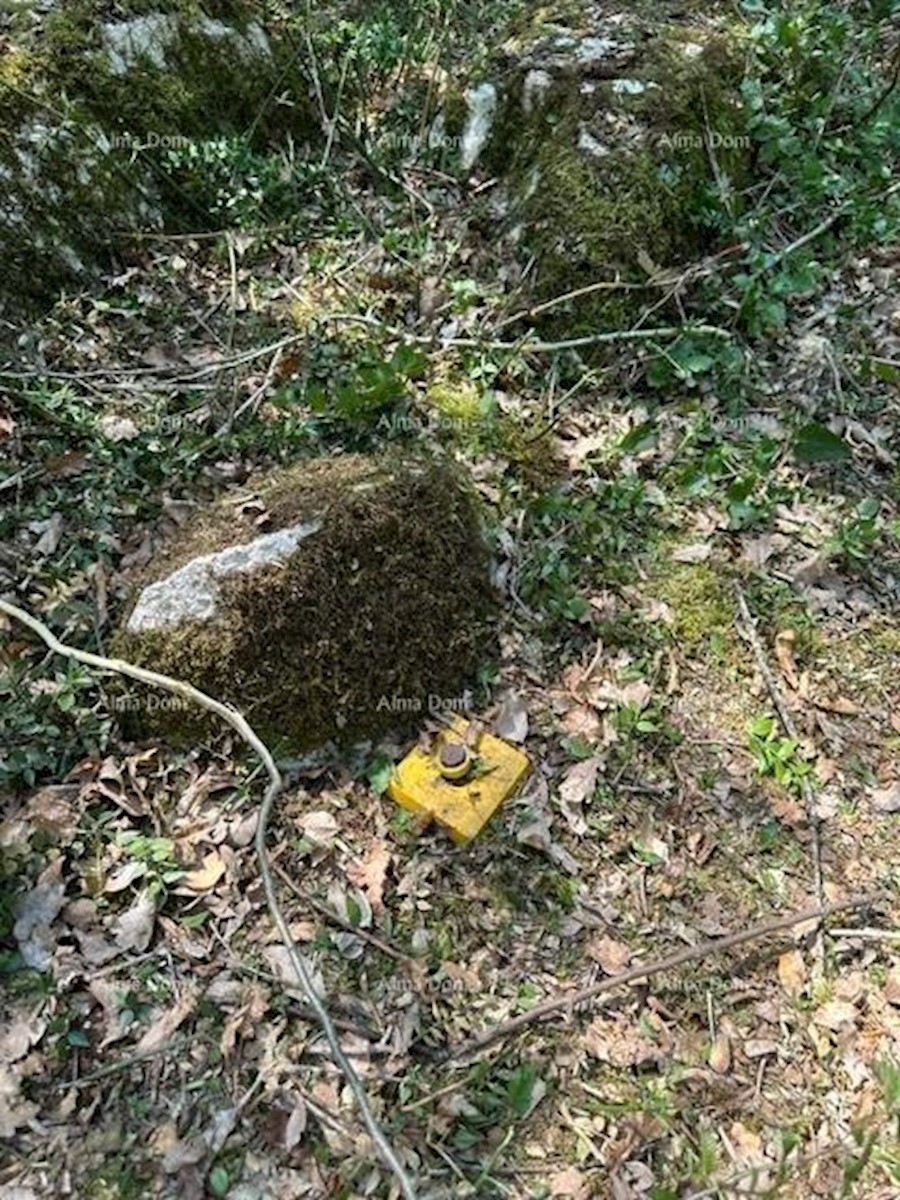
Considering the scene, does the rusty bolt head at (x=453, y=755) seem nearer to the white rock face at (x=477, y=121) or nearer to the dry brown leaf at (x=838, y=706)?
the dry brown leaf at (x=838, y=706)

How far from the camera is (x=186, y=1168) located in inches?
100

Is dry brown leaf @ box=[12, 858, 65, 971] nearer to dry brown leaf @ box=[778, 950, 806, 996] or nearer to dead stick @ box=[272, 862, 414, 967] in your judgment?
dead stick @ box=[272, 862, 414, 967]

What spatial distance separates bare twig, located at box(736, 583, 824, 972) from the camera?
315cm

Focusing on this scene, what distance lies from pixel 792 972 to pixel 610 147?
3610 millimetres

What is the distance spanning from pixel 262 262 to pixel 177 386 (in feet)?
3.08

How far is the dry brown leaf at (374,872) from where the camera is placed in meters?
3.04

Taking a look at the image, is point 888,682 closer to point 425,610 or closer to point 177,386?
point 425,610

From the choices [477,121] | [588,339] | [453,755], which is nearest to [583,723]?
[453,755]

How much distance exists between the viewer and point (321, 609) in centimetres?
329

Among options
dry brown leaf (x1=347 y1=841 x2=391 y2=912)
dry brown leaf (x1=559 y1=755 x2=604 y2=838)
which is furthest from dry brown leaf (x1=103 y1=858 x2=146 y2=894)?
dry brown leaf (x1=559 y1=755 x2=604 y2=838)

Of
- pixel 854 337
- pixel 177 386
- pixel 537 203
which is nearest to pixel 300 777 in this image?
pixel 177 386

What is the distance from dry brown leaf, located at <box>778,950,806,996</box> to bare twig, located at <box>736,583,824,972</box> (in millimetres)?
60


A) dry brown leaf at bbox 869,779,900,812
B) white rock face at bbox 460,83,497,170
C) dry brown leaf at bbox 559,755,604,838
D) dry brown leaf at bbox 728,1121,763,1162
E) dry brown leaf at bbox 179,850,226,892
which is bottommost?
dry brown leaf at bbox 869,779,900,812

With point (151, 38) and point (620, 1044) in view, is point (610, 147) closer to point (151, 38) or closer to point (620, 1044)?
point (151, 38)
